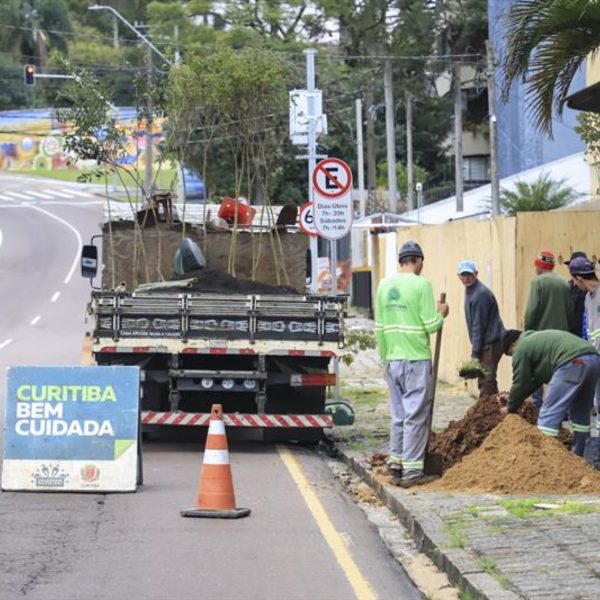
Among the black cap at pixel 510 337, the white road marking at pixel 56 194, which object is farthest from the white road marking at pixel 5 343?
the white road marking at pixel 56 194

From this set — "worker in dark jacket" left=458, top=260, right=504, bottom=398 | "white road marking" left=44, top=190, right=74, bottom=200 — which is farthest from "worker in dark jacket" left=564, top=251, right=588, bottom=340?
"white road marking" left=44, top=190, right=74, bottom=200

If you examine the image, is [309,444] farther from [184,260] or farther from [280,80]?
[280,80]

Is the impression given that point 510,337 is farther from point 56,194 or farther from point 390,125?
point 56,194

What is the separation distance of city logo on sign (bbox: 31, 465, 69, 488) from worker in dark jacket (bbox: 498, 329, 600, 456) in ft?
12.4

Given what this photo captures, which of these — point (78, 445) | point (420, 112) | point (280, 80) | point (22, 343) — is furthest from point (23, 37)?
point (78, 445)

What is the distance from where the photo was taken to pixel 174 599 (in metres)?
7.49

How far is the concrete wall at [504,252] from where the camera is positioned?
16078 millimetres

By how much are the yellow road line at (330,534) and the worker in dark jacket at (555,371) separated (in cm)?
187

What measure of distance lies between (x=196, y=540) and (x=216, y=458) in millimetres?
987

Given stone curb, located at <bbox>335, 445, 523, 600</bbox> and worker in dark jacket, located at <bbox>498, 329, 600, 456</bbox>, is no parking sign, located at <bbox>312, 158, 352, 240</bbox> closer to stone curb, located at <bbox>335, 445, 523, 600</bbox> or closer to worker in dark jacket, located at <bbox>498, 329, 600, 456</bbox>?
stone curb, located at <bbox>335, 445, 523, 600</bbox>

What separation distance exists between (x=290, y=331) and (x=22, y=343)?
1865 centimetres

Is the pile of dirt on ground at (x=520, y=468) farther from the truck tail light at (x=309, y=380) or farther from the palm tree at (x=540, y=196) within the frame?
the palm tree at (x=540, y=196)

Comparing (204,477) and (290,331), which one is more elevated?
(290,331)

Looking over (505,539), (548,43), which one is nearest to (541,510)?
(505,539)
